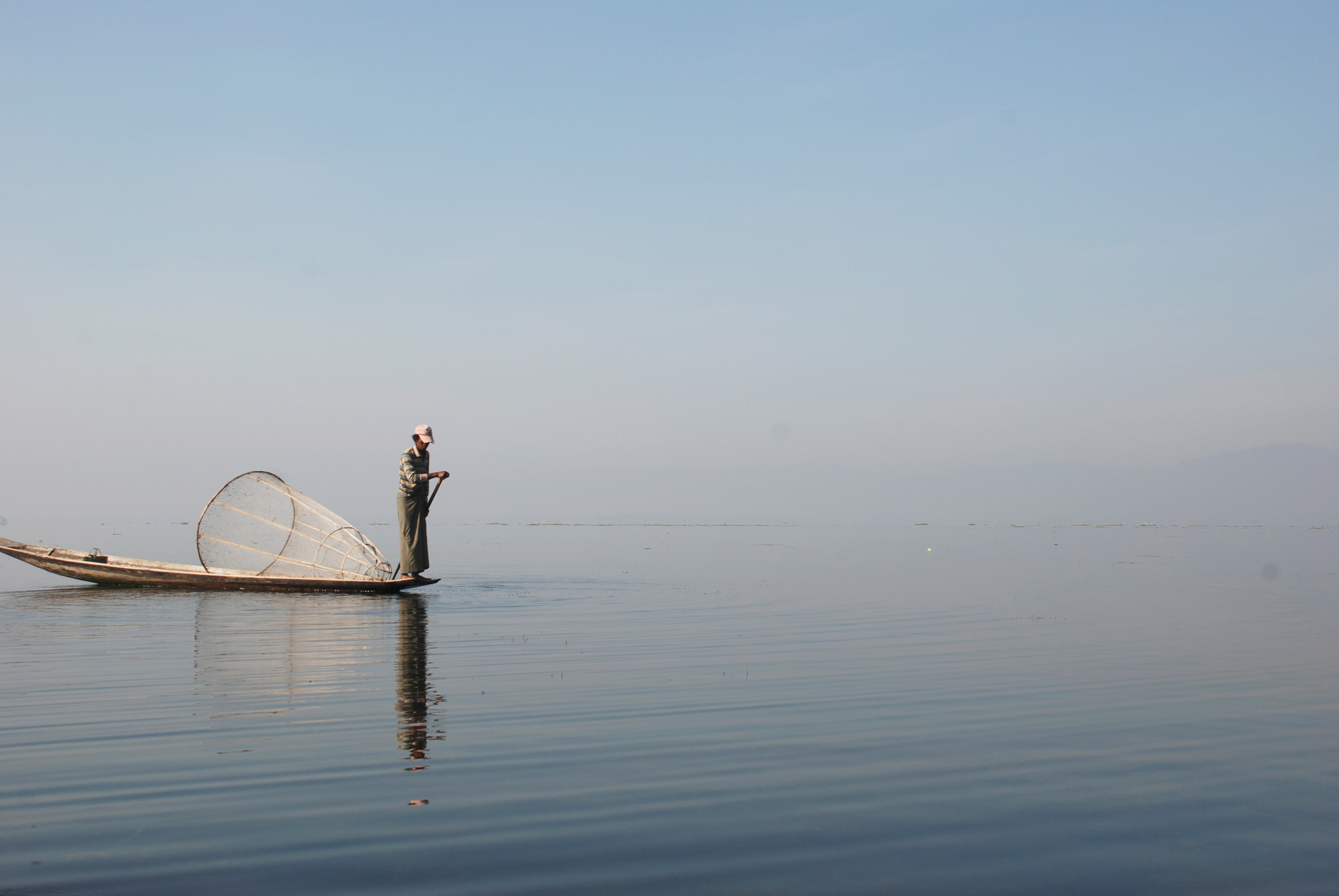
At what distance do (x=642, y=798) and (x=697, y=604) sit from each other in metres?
15.6

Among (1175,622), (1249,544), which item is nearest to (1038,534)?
(1249,544)

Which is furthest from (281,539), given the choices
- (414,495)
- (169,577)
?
(414,495)

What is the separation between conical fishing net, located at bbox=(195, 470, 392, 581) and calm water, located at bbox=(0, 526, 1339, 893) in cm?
401

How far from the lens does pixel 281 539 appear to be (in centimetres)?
2389

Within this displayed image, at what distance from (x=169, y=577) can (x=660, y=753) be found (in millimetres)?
19986

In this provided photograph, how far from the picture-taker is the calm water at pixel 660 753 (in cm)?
525

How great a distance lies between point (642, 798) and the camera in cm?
650

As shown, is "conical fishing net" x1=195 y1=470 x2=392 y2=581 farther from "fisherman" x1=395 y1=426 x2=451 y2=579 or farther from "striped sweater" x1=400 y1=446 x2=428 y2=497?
"striped sweater" x1=400 y1=446 x2=428 y2=497

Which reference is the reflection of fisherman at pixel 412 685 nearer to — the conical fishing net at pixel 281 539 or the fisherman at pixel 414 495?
the fisherman at pixel 414 495

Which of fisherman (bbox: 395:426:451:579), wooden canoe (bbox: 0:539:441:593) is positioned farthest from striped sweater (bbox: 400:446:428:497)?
wooden canoe (bbox: 0:539:441:593)

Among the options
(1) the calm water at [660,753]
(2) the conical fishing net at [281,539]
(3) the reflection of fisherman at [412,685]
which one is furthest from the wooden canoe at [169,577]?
(3) the reflection of fisherman at [412,685]

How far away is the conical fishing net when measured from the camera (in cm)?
2311

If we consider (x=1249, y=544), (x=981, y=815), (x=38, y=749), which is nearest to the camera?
(x=981, y=815)

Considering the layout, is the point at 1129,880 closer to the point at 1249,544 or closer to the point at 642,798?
the point at 642,798
